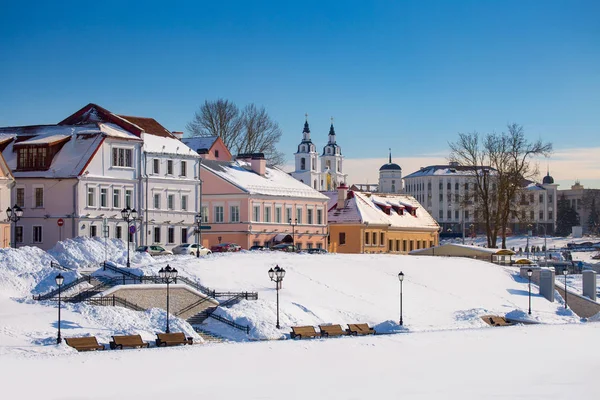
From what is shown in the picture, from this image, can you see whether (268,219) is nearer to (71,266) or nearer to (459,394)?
(71,266)

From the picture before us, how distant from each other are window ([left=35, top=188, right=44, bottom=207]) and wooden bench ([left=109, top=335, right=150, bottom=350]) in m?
24.0

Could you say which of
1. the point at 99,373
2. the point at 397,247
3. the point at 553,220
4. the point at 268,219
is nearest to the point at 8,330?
the point at 99,373

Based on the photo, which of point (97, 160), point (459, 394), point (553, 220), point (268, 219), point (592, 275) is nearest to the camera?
point (459, 394)

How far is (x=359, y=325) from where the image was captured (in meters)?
49.4

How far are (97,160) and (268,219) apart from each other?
1810cm

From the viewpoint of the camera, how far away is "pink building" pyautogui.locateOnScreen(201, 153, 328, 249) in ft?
254

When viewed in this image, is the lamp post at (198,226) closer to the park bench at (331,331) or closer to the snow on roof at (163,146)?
the snow on roof at (163,146)

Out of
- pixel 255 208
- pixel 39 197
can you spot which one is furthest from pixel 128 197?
pixel 255 208

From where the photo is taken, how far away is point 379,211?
9225 cm

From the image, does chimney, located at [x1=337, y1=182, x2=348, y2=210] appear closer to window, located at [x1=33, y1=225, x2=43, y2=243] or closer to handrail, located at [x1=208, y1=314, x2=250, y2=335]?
window, located at [x1=33, y1=225, x2=43, y2=243]

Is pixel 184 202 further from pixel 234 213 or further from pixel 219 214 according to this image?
pixel 234 213

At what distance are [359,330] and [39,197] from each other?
79.1ft

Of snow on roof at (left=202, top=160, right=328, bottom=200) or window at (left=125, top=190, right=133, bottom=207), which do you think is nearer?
window at (left=125, top=190, right=133, bottom=207)

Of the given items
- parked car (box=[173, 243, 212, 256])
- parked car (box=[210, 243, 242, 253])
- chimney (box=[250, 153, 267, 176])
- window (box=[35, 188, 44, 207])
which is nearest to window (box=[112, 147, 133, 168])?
window (box=[35, 188, 44, 207])
